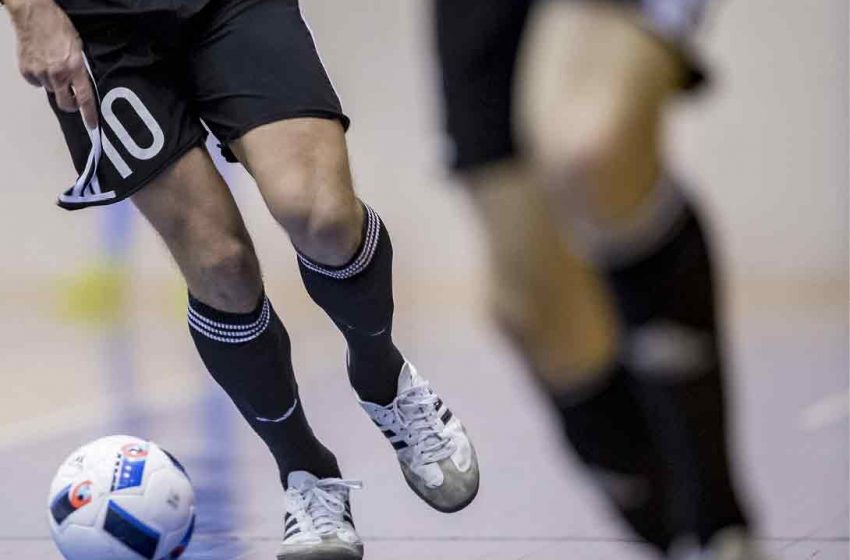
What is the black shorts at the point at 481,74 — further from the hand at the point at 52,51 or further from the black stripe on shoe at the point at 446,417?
the black stripe on shoe at the point at 446,417

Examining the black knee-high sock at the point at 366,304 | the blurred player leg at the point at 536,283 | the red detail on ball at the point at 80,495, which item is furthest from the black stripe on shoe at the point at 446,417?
the blurred player leg at the point at 536,283

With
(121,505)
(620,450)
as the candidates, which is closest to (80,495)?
(121,505)

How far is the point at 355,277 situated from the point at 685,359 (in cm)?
123

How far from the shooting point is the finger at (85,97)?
2564 millimetres

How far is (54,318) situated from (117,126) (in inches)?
164

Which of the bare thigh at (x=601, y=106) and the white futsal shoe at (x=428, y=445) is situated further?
the white futsal shoe at (x=428, y=445)

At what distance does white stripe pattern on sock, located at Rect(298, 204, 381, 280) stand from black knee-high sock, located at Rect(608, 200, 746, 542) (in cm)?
117

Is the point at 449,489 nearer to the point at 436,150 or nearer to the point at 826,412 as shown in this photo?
the point at 826,412

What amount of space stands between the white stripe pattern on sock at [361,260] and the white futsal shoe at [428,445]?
242 mm

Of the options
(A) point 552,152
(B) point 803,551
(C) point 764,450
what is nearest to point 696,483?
(A) point 552,152

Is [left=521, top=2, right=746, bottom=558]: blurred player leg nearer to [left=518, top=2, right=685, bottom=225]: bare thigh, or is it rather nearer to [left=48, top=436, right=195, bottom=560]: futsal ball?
[left=518, top=2, right=685, bottom=225]: bare thigh

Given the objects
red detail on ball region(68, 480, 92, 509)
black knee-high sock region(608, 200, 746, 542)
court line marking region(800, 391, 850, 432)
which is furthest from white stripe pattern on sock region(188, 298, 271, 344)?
court line marking region(800, 391, 850, 432)

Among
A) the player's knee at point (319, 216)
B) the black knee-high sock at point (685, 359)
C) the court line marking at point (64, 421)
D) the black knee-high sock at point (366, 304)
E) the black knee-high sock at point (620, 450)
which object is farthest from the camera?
the court line marking at point (64, 421)

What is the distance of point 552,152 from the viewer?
56.1 inches
